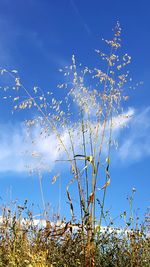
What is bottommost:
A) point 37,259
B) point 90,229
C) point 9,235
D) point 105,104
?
point 37,259

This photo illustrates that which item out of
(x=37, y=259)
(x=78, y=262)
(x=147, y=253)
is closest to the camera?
(x=37, y=259)

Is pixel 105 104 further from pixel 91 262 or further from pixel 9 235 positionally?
pixel 9 235

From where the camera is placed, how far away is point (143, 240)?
6199 millimetres

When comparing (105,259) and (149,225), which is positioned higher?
(149,225)

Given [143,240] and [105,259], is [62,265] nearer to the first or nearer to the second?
[105,259]

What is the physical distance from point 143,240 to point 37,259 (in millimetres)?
1936

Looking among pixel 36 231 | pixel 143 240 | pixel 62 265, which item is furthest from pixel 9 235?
pixel 143 240

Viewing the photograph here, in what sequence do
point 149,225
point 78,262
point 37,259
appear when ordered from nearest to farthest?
point 37,259
point 78,262
point 149,225

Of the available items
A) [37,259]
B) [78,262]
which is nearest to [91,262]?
[78,262]

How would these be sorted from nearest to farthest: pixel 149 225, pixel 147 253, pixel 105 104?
pixel 105 104 → pixel 147 253 → pixel 149 225

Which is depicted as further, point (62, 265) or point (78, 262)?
point (62, 265)

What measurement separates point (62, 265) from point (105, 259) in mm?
545

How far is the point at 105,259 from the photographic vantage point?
5875 millimetres

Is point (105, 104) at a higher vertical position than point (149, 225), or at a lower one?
higher
